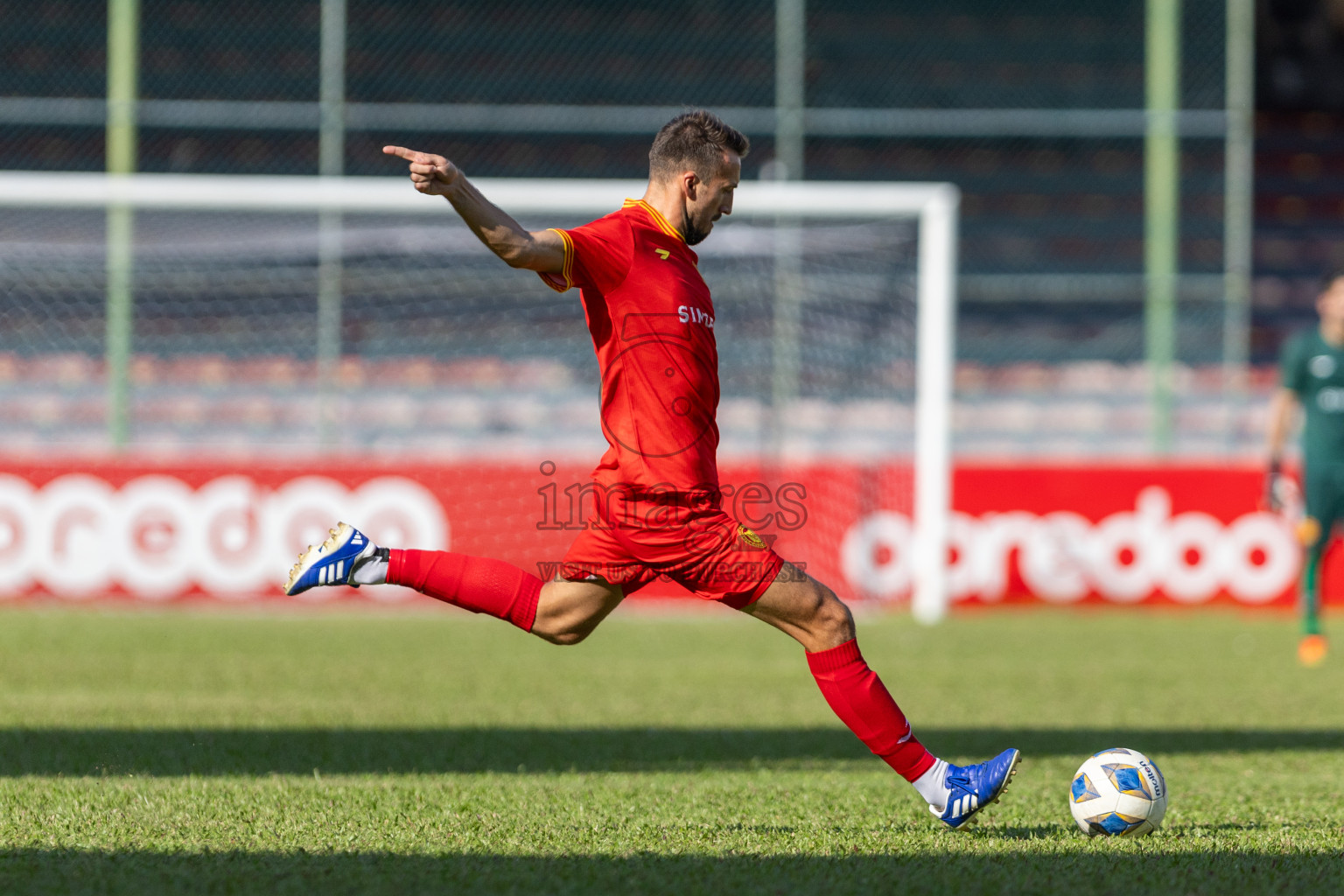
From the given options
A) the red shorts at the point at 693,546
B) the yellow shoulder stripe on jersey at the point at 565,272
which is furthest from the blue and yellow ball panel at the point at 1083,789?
the yellow shoulder stripe on jersey at the point at 565,272

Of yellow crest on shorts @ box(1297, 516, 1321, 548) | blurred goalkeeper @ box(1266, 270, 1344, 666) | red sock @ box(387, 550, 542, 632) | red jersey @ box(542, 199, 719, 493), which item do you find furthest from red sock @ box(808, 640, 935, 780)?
yellow crest on shorts @ box(1297, 516, 1321, 548)

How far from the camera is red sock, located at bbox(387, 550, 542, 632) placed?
423cm

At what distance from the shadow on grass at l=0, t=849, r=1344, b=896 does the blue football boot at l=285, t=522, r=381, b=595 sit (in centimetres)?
80

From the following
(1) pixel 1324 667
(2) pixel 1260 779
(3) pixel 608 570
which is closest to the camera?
(3) pixel 608 570

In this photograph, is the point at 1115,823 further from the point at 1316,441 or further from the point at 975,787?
the point at 1316,441

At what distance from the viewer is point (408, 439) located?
12.5 meters

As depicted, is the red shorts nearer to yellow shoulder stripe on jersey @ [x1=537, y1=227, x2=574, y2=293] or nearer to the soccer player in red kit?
the soccer player in red kit

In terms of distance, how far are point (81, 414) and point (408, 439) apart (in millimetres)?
2564

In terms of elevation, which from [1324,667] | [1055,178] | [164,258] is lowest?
[1324,667]

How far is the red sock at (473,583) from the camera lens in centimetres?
423

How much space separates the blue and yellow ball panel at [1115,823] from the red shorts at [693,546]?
3.58 feet

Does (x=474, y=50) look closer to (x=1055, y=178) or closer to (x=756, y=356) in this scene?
(x=756, y=356)

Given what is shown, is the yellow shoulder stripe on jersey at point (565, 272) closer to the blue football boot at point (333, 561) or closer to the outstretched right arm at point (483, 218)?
the outstretched right arm at point (483, 218)

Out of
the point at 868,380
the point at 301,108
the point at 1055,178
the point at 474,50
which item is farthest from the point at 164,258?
the point at 1055,178
